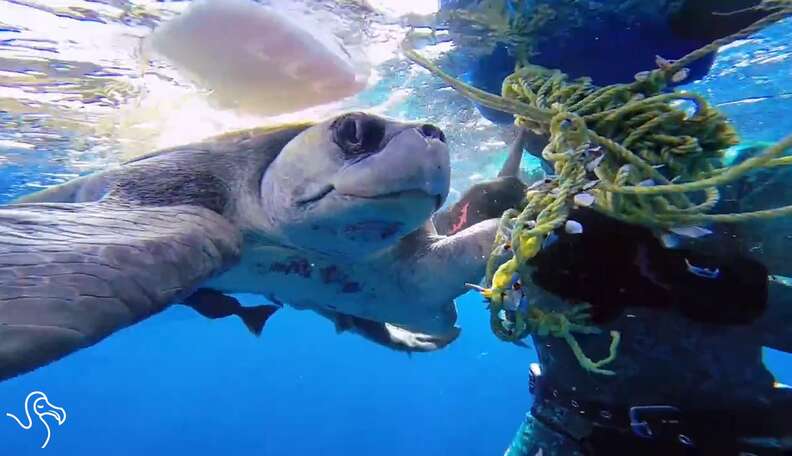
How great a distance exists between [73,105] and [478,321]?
38.9 meters

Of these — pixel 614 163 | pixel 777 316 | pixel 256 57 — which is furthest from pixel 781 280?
pixel 256 57

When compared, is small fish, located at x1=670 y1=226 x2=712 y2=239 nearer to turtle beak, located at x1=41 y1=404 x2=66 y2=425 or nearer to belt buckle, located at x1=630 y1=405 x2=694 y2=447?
belt buckle, located at x1=630 y1=405 x2=694 y2=447

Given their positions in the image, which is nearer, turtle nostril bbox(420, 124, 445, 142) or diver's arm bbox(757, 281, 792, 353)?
diver's arm bbox(757, 281, 792, 353)

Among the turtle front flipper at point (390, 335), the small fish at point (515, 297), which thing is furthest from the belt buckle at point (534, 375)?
the turtle front flipper at point (390, 335)

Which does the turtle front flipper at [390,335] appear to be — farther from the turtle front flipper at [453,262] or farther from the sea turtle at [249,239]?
the turtle front flipper at [453,262]

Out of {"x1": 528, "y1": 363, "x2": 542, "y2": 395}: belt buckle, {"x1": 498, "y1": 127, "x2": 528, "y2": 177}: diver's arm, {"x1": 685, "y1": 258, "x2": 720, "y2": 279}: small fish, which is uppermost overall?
{"x1": 685, "y1": 258, "x2": 720, "y2": 279}: small fish

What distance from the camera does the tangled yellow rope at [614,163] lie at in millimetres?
1655

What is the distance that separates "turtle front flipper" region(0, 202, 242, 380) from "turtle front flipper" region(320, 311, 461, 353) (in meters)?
2.00

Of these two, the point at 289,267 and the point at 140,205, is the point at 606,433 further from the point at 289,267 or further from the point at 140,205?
the point at 140,205

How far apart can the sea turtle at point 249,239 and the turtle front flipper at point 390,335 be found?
0.08 feet

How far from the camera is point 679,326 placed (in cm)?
198

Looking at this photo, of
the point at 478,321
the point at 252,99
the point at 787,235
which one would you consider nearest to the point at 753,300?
the point at 787,235

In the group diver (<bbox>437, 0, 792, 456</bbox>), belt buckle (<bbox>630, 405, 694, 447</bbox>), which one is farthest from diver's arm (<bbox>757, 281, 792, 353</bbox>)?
belt buckle (<bbox>630, 405, 694, 447</bbox>)

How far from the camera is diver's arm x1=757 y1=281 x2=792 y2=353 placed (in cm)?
205
